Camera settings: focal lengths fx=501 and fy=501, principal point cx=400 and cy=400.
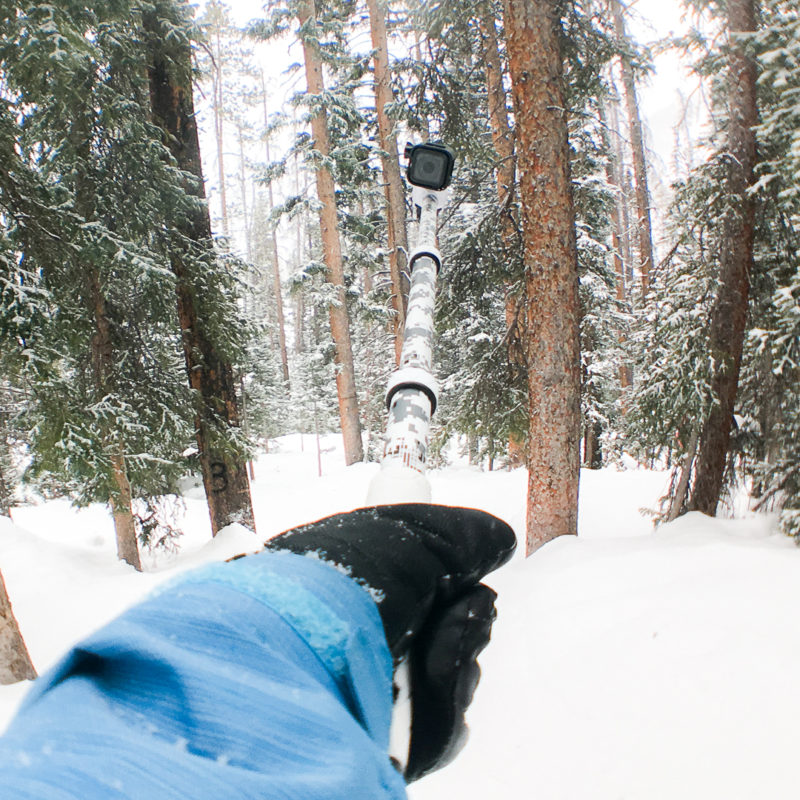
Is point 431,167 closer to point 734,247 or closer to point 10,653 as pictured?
point 10,653

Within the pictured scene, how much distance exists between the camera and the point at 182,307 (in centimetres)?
705

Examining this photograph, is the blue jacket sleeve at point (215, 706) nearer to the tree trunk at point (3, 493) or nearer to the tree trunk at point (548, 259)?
the tree trunk at point (548, 259)

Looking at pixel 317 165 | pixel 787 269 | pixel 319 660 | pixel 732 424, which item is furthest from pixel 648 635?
pixel 317 165

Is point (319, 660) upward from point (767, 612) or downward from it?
upward

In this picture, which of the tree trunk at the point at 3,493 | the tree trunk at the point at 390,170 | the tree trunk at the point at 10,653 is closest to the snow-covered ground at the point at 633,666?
the tree trunk at the point at 10,653

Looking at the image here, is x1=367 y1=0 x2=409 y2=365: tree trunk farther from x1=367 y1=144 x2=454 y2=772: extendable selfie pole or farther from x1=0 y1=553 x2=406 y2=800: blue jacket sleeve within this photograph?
x1=0 y1=553 x2=406 y2=800: blue jacket sleeve

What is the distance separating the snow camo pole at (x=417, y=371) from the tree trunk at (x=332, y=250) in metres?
13.1

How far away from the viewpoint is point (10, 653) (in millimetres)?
3852

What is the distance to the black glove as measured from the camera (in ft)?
3.00

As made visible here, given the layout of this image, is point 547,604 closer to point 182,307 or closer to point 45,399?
point 45,399

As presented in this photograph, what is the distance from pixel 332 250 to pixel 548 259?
440 inches

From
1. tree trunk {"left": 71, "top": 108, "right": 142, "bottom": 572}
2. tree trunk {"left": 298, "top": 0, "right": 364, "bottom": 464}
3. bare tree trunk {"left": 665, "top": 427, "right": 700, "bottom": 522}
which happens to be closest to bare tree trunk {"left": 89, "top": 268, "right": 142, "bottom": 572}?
tree trunk {"left": 71, "top": 108, "right": 142, "bottom": 572}

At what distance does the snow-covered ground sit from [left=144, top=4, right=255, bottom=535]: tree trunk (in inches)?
78.9

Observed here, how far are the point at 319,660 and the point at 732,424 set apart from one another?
6762 millimetres
